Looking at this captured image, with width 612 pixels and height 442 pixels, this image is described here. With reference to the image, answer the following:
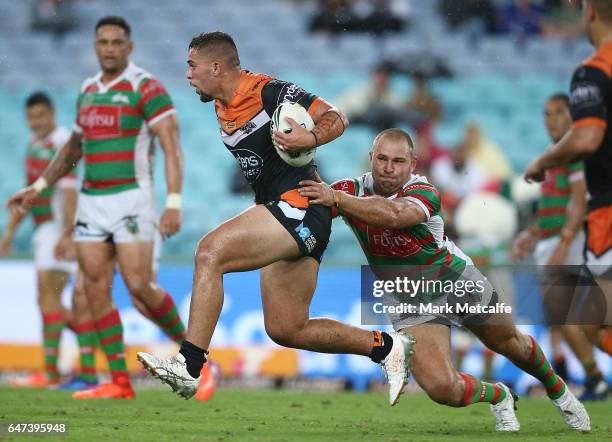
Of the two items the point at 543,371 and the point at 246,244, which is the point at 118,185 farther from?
the point at 543,371

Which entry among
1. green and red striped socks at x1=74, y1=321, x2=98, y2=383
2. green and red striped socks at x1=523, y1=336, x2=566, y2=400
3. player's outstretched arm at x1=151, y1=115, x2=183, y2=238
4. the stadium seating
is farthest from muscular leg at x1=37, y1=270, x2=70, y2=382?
the stadium seating

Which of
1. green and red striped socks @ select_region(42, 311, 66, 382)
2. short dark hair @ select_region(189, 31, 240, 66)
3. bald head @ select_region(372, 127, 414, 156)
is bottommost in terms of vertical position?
green and red striped socks @ select_region(42, 311, 66, 382)

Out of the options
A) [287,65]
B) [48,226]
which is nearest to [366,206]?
[48,226]

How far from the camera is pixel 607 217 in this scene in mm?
5555

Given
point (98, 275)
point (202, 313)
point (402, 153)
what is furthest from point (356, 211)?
point (98, 275)

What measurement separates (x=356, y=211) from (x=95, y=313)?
303 centimetres

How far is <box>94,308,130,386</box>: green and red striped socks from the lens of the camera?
8.44m

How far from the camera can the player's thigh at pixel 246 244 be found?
19.3 feet

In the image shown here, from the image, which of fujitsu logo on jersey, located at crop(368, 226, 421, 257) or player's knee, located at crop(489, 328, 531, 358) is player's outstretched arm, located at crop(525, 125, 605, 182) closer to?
fujitsu logo on jersey, located at crop(368, 226, 421, 257)

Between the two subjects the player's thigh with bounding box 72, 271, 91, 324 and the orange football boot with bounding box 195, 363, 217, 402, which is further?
the player's thigh with bounding box 72, 271, 91, 324

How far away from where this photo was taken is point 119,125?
8.37 m

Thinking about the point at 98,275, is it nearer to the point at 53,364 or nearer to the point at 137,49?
the point at 53,364

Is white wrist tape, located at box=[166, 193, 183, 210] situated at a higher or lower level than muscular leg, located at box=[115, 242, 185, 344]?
higher

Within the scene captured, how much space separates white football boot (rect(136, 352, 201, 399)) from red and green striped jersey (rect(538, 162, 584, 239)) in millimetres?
5271
